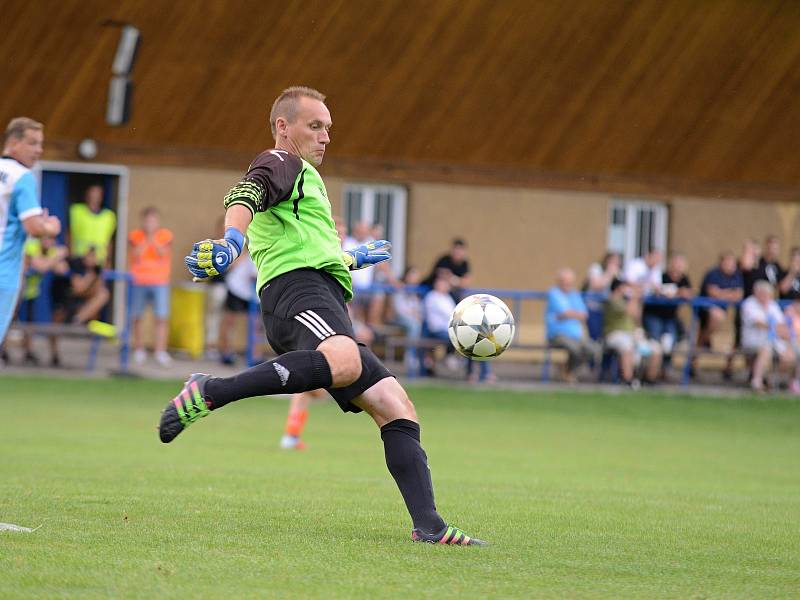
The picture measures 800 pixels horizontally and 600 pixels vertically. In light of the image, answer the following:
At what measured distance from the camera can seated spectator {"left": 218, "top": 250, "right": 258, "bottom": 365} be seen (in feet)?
69.8

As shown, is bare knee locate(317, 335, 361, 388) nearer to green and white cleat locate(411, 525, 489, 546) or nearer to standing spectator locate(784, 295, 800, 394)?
green and white cleat locate(411, 525, 489, 546)

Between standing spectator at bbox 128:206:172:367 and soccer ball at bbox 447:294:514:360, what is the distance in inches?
536

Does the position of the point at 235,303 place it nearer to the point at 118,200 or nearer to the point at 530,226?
the point at 118,200

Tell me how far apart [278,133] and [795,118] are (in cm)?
2127

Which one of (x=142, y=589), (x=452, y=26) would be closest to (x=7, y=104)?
(x=452, y=26)

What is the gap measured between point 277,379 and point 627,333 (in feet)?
52.5

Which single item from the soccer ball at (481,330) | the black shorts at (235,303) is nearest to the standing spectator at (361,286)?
the black shorts at (235,303)

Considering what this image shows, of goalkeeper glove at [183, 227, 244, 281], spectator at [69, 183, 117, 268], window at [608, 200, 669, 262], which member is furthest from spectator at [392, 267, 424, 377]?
goalkeeper glove at [183, 227, 244, 281]

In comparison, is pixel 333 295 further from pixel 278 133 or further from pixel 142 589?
pixel 142 589

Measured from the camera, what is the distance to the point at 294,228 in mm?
6730

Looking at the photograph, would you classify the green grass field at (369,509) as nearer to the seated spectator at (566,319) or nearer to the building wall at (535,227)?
the seated spectator at (566,319)

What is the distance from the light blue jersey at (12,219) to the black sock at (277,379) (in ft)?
11.1

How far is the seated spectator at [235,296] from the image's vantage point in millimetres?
21283

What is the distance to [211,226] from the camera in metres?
23.9
